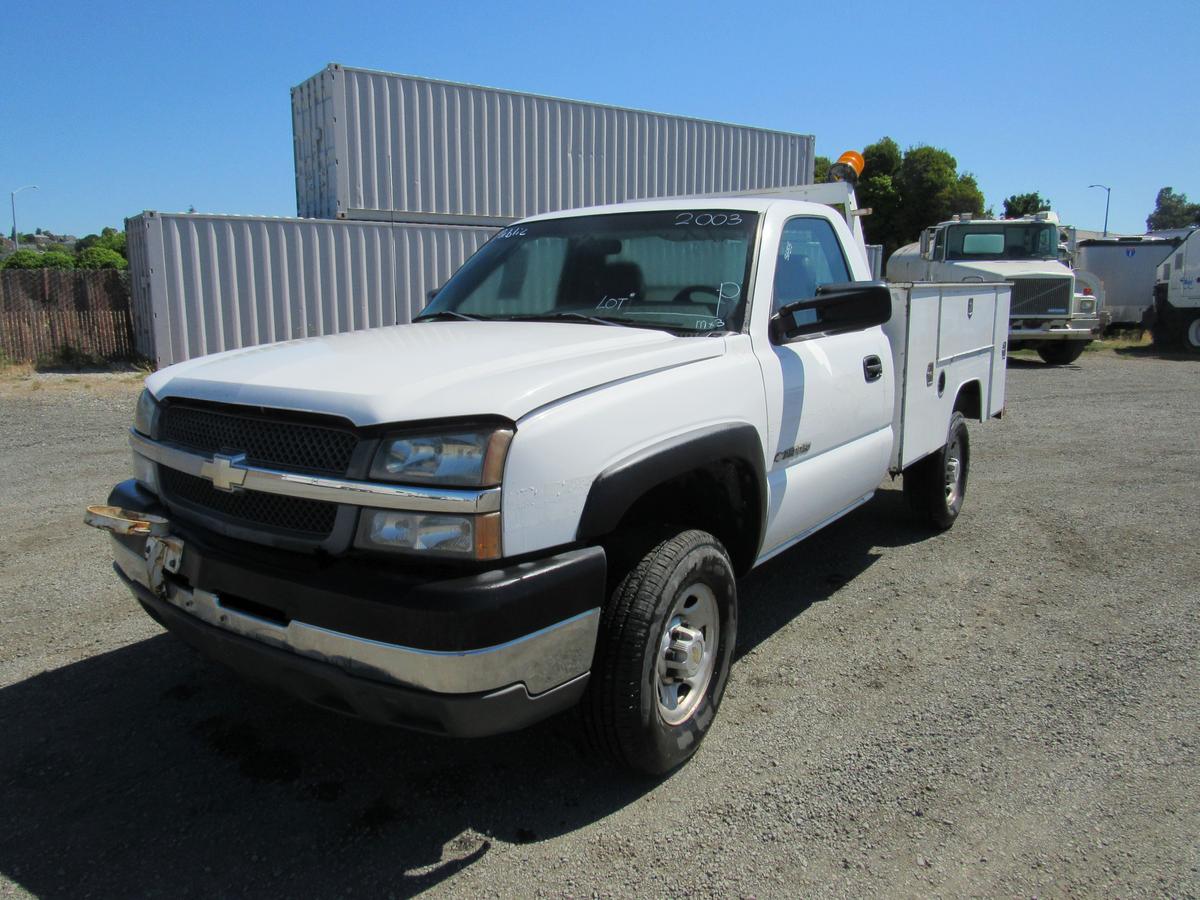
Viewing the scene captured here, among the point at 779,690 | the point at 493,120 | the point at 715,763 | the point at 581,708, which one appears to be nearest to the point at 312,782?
the point at 581,708

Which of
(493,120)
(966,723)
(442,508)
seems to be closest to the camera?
(442,508)

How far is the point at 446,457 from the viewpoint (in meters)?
2.29

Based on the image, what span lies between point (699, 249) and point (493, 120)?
12.5m

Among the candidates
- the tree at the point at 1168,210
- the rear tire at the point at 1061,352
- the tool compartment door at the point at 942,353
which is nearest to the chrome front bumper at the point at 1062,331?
the rear tire at the point at 1061,352

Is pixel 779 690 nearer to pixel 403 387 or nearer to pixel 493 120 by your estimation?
pixel 403 387

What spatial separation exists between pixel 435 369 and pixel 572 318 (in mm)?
1062

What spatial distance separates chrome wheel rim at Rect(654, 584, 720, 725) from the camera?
9.62ft

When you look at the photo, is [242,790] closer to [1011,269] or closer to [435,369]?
[435,369]

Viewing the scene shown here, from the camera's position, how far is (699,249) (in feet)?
12.1

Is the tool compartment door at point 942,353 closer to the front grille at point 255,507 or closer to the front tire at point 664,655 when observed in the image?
the front tire at point 664,655

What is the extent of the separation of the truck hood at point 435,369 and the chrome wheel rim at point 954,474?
3129 millimetres

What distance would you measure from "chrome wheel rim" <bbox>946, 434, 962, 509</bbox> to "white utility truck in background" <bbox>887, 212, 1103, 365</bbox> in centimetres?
1075

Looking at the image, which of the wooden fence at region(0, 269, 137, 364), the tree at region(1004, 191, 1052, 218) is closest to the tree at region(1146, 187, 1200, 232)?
the tree at region(1004, 191, 1052, 218)

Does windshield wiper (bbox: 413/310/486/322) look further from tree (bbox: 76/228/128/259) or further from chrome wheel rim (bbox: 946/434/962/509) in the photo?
tree (bbox: 76/228/128/259)
